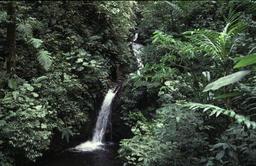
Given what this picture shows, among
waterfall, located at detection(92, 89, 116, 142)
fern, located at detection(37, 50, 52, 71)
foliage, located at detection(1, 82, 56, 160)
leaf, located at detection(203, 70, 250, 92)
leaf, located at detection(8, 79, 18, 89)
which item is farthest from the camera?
waterfall, located at detection(92, 89, 116, 142)

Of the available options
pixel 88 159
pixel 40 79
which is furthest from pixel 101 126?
pixel 40 79

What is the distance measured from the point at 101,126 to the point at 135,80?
2741 mm

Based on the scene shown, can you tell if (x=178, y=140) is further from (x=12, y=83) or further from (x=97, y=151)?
(x=12, y=83)

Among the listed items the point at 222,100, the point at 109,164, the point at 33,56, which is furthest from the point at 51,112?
the point at 222,100

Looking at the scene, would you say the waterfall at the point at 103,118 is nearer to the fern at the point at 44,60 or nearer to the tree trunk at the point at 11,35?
the fern at the point at 44,60

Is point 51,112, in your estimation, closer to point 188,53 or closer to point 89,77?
point 89,77

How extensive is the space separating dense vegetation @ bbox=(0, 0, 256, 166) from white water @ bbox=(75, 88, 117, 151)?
0.25 meters

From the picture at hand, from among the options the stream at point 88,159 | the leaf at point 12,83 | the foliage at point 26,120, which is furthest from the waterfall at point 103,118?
the leaf at point 12,83

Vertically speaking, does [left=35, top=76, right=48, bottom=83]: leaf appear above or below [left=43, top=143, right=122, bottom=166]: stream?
above

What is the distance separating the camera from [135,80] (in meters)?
6.65

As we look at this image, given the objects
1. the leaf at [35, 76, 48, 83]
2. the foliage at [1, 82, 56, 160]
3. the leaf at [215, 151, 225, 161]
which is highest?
the leaf at [35, 76, 48, 83]

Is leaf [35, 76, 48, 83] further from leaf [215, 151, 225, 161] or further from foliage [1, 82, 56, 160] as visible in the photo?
leaf [215, 151, 225, 161]

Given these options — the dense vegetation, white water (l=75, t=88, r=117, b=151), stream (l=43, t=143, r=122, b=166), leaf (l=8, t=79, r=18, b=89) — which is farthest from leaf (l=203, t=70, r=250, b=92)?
white water (l=75, t=88, r=117, b=151)

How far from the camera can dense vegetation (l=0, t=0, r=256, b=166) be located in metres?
4.58
